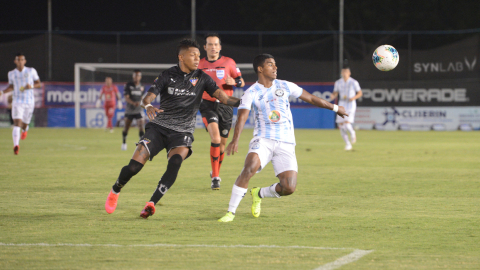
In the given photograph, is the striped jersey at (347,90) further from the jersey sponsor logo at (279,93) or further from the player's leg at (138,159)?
the player's leg at (138,159)

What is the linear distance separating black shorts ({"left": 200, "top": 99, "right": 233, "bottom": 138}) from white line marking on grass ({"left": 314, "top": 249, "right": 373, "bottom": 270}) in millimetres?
5095

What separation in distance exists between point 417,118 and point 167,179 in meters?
23.8

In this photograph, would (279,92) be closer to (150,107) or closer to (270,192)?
(270,192)

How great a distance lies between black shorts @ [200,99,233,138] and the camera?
410 inches

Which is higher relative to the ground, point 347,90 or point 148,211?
point 347,90

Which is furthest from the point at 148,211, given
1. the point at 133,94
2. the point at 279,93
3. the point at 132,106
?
the point at 133,94

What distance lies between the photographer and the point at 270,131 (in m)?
7.33

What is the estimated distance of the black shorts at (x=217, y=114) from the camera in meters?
10.4

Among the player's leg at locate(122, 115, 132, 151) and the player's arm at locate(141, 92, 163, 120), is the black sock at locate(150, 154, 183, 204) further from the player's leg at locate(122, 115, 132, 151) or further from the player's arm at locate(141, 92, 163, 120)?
the player's leg at locate(122, 115, 132, 151)

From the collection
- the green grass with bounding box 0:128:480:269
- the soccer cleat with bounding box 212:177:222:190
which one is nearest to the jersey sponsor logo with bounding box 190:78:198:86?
the green grass with bounding box 0:128:480:269

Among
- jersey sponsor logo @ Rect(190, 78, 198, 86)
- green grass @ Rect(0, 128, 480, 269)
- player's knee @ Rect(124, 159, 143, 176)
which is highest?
jersey sponsor logo @ Rect(190, 78, 198, 86)

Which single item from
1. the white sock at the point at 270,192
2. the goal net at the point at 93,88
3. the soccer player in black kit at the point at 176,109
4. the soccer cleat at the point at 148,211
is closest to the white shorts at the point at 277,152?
the white sock at the point at 270,192

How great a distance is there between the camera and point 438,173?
40.7 feet

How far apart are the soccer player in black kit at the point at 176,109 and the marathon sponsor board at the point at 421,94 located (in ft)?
75.6
